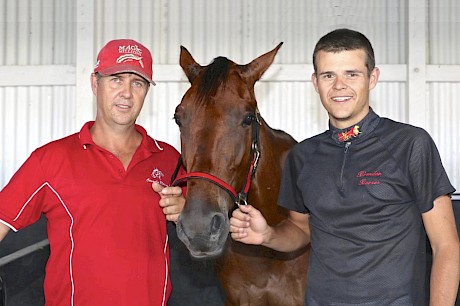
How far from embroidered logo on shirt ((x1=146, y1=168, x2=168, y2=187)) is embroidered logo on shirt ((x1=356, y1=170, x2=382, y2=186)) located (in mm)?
841

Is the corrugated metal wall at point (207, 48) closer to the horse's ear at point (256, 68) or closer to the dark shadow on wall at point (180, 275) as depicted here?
the dark shadow on wall at point (180, 275)

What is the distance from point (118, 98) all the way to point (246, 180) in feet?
1.85

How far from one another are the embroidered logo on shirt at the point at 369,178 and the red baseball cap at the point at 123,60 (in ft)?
3.11

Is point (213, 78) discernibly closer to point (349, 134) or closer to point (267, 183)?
point (267, 183)

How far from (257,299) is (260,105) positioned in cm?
356

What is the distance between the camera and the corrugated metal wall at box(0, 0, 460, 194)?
5.72 metres

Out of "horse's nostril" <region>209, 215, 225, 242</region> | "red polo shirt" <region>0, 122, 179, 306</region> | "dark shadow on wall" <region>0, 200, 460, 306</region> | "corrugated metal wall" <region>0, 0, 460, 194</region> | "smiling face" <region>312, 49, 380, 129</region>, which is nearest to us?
"smiling face" <region>312, 49, 380, 129</region>

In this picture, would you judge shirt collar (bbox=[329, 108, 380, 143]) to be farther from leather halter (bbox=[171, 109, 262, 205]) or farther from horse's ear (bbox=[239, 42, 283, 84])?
horse's ear (bbox=[239, 42, 283, 84])

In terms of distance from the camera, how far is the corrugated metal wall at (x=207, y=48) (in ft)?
18.8

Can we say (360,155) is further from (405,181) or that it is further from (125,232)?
(125,232)

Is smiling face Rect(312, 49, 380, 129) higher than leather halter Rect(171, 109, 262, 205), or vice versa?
smiling face Rect(312, 49, 380, 129)

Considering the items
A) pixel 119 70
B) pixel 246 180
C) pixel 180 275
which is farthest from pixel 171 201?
pixel 180 275

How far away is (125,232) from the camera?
6.61 feet

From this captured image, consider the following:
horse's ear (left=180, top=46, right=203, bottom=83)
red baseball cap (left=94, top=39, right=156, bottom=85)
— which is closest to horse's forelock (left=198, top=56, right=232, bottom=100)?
horse's ear (left=180, top=46, right=203, bottom=83)
